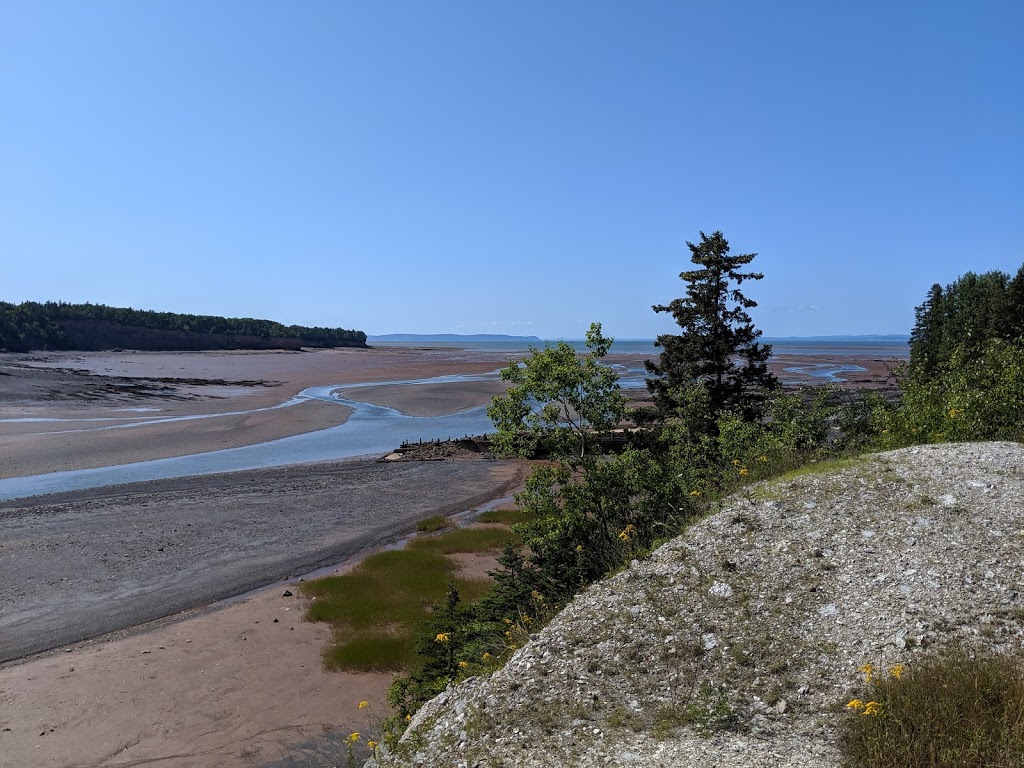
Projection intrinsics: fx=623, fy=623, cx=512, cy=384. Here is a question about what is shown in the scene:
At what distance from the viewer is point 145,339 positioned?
140 m

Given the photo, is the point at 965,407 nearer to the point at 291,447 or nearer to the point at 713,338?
the point at 713,338

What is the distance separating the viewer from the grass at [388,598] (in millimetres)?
14258

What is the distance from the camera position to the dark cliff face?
126688 mm

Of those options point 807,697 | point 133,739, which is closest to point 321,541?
point 133,739

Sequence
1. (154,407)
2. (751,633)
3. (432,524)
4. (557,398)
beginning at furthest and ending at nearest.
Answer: (154,407) < (432,524) < (557,398) < (751,633)

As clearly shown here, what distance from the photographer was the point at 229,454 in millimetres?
38062

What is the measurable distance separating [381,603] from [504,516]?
10036 mm

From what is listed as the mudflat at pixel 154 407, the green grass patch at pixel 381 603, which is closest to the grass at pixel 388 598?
the green grass patch at pixel 381 603

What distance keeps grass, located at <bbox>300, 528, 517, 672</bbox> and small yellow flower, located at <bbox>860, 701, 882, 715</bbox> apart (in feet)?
33.0

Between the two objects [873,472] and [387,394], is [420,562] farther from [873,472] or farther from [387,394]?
[387,394]

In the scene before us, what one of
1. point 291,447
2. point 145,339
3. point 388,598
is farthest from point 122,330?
point 388,598

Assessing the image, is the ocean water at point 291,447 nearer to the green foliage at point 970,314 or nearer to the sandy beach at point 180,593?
the sandy beach at point 180,593

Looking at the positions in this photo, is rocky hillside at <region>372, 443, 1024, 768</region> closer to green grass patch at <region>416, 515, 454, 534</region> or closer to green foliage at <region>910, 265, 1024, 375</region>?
green grass patch at <region>416, 515, 454, 534</region>

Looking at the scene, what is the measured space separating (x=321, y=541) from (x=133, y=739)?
11619 millimetres
